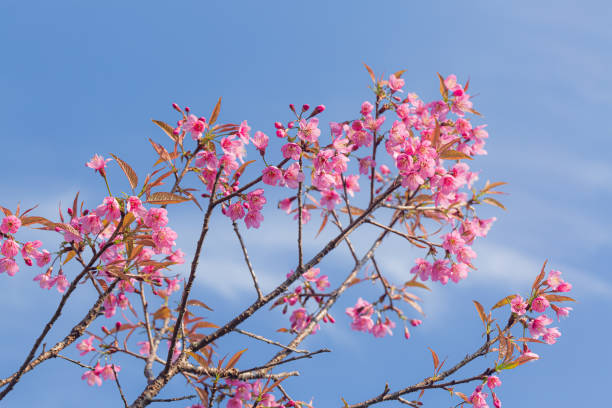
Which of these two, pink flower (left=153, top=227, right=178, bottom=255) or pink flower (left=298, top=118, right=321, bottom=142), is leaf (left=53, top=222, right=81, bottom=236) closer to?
pink flower (left=153, top=227, right=178, bottom=255)

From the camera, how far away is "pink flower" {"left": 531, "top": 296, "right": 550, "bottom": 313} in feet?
9.29

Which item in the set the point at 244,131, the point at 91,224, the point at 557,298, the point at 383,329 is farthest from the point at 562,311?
the point at 91,224

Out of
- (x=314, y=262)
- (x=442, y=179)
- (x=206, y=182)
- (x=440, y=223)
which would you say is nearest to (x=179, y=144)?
(x=206, y=182)

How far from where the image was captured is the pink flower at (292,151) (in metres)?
2.48

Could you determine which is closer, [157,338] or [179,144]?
[179,144]

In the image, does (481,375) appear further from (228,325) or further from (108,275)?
(108,275)

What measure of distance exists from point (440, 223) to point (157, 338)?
7.32 ft

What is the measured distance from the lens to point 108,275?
268cm

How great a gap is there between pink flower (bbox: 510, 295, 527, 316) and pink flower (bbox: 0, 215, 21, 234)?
2.59 m

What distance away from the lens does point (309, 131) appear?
252cm

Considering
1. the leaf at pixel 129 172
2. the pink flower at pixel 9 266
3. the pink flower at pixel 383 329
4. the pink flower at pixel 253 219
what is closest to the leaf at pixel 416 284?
the pink flower at pixel 383 329

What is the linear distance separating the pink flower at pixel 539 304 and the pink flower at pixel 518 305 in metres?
0.07

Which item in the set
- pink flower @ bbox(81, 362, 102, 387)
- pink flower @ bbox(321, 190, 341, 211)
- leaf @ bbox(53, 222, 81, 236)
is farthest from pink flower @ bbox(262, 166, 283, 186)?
pink flower @ bbox(81, 362, 102, 387)

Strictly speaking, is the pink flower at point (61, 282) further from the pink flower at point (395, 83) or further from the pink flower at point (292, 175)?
the pink flower at point (395, 83)
